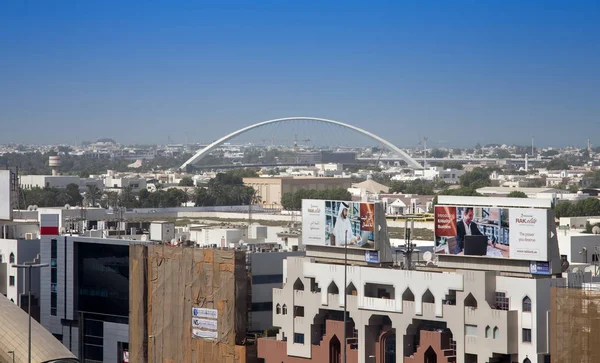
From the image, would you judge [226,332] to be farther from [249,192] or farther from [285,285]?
[249,192]

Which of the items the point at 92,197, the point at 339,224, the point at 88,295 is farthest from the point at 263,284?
the point at 92,197

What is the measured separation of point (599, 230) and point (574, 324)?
1686 cm

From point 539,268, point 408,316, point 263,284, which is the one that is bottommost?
point 408,316

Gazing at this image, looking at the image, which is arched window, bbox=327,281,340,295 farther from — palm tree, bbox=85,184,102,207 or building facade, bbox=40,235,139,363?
palm tree, bbox=85,184,102,207

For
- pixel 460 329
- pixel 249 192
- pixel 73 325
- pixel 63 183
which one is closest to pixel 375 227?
pixel 460 329

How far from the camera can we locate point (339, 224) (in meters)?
44.6

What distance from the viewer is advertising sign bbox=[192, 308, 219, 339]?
46.2m

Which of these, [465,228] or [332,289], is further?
[332,289]

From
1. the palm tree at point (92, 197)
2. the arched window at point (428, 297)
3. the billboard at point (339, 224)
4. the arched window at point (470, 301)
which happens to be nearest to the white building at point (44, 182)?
the palm tree at point (92, 197)

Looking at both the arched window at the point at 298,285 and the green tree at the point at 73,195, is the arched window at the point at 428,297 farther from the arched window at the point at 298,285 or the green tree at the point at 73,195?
the green tree at the point at 73,195

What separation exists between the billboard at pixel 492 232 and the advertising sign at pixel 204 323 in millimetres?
8997

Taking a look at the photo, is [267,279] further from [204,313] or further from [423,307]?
[423,307]

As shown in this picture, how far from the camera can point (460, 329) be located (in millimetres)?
38719

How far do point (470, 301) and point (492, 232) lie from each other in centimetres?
220
